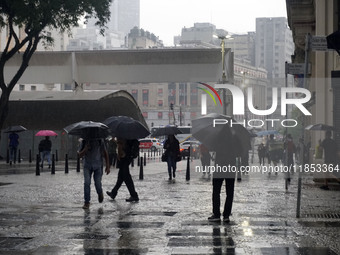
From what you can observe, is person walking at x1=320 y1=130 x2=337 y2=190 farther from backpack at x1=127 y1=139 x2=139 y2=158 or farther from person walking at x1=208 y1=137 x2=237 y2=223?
person walking at x1=208 y1=137 x2=237 y2=223

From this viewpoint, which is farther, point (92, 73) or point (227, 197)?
point (92, 73)

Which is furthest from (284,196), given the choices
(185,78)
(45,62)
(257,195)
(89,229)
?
(45,62)

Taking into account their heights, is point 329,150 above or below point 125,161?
above

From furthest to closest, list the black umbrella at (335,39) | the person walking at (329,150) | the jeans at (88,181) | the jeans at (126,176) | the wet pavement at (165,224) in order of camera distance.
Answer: the person walking at (329,150) → the jeans at (126,176) → the jeans at (88,181) → the black umbrella at (335,39) → the wet pavement at (165,224)

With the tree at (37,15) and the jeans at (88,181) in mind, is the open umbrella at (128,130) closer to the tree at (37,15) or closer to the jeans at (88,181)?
the jeans at (88,181)

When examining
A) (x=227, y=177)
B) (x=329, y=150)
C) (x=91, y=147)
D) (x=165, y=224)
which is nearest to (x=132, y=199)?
(x=91, y=147)

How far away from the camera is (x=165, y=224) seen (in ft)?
35.6

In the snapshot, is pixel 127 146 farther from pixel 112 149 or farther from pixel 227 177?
pixel 112 149

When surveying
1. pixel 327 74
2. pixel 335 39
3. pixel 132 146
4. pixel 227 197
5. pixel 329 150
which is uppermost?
pixel 327 74

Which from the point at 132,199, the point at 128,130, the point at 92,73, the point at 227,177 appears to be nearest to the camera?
the point at 227,177

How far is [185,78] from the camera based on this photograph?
157ft

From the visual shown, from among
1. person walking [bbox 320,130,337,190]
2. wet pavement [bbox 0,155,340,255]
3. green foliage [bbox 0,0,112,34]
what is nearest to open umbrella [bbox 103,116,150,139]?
wet pavement [bbox 0,155,340,255]

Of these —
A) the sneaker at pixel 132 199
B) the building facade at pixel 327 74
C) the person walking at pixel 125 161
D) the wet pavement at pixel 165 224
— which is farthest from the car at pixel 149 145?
the sneaker at pixel 132 199

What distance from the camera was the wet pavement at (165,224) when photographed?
8.56 meters
